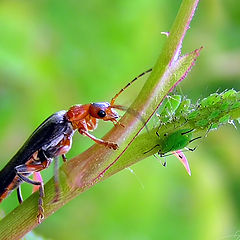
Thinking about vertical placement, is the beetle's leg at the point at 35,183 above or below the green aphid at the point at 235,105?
above

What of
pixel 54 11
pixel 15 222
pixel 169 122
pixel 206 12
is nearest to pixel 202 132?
pixel 169 122

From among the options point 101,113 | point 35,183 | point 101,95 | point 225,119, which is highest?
point 101,95

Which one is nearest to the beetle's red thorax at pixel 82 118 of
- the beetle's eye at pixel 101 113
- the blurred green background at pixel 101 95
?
the beetle's eye at pixel 101 113

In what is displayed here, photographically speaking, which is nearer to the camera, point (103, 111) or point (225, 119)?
point (225, 119)

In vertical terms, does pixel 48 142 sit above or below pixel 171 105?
above

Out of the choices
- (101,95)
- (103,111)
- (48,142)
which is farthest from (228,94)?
(101,95)

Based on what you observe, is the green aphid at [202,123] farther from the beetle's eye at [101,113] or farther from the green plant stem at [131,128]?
the beetle's eye at [101,113]

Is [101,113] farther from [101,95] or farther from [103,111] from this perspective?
[101,95]
